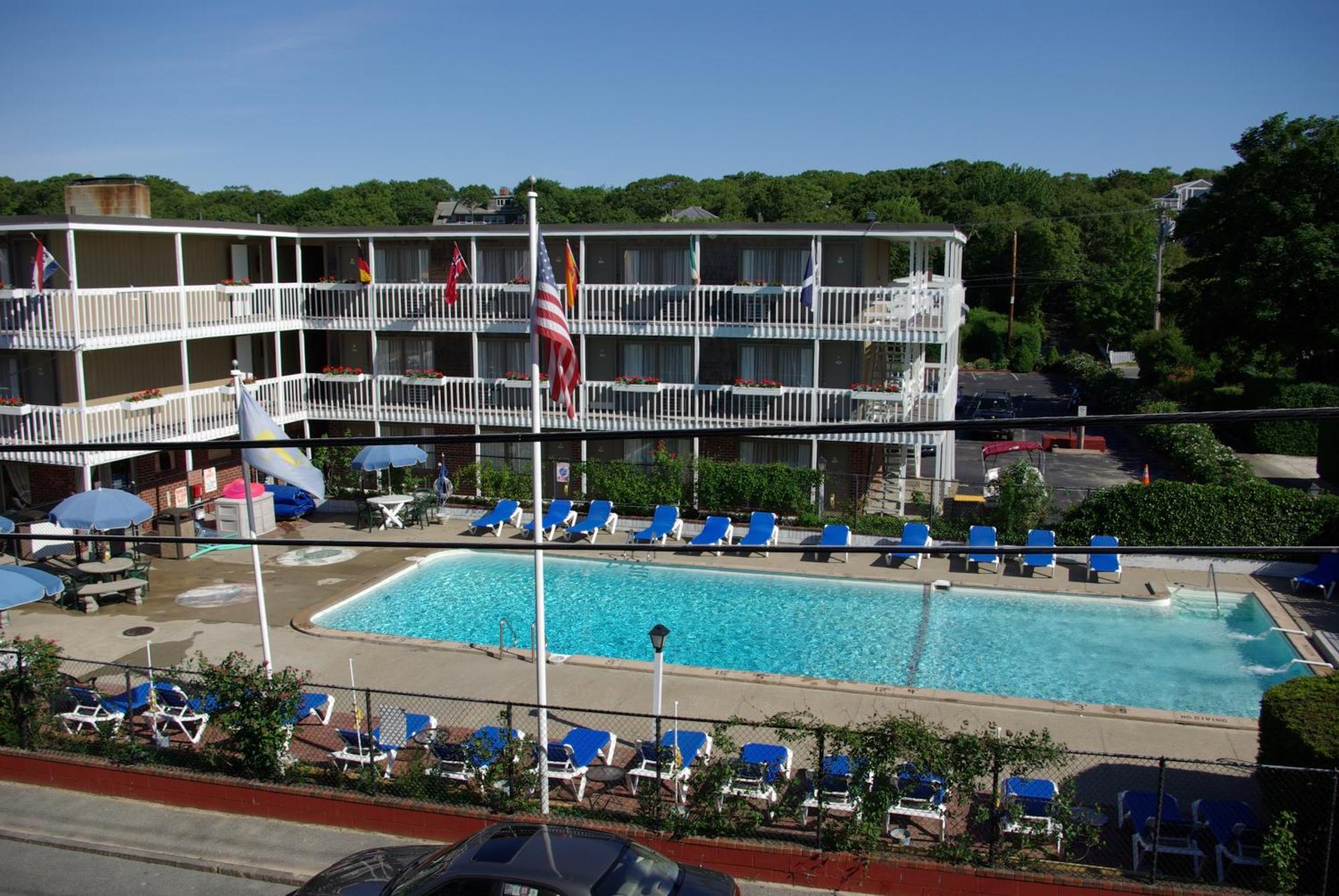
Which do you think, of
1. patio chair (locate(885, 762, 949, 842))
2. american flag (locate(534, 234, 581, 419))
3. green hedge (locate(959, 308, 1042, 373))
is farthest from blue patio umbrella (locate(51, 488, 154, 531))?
green hedge (locate(959, 308, 1042, 373))

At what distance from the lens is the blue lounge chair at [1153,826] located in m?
10.3

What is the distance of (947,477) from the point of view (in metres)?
28.6

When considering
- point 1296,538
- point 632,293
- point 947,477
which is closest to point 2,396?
point 632,293

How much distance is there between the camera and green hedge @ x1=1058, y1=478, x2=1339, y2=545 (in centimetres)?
2192

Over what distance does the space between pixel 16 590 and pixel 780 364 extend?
55.6 ft

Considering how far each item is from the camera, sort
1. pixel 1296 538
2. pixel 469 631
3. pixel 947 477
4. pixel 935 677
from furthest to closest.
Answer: pixel 947 477 → pixel 1296 538 → pixel 469 631 → pixel 935 677

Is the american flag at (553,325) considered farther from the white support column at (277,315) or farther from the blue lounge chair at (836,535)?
the white support column at (277,315)

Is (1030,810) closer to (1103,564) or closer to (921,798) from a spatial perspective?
(921,798)

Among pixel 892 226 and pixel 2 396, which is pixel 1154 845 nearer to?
pixel 892 226

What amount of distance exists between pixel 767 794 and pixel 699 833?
754mm

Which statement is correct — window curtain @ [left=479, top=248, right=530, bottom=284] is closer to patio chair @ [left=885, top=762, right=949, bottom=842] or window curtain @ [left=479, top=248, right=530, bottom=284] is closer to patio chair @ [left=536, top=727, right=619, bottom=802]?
patio chair @ [left=536, top=727, right=619, bottom=802]

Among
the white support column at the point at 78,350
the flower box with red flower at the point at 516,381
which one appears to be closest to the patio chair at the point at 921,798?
the flower box with red flower at the point at 516,381

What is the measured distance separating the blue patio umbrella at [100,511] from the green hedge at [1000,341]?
48773 millimetres

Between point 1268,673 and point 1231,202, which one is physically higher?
point 1231,202
